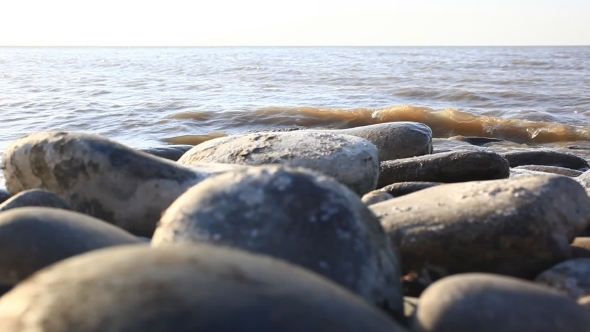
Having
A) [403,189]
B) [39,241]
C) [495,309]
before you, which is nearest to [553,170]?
[403,189]

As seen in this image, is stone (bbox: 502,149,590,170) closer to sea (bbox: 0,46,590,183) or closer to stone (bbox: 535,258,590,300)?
sea (bbox: 0,46,590,183)

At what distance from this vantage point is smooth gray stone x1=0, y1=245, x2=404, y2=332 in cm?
110

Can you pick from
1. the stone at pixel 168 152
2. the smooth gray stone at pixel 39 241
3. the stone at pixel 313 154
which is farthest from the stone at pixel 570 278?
the stone at pixel 168 152

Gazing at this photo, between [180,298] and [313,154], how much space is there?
2749 millimetres

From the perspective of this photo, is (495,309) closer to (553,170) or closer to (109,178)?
(109,178)

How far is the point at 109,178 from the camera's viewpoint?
108 inches

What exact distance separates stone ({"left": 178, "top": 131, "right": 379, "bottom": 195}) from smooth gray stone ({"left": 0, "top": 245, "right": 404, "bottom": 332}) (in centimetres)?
249

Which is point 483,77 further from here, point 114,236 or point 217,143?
point 114,236

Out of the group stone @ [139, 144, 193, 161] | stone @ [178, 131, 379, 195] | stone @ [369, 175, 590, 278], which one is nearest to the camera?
stone @ [369, 175, 590, 278]

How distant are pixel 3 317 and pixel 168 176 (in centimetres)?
160

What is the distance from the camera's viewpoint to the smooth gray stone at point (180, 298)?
43.2 inches

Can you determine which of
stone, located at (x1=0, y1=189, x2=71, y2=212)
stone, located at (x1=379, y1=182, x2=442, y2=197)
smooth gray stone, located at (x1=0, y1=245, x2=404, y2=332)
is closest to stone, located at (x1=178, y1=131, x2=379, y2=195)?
stone, located at (x1=379, y1=182, x2=442, y2=197)

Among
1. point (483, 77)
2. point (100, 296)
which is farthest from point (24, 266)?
point (483, 77)

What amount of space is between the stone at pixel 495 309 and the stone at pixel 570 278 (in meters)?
0.62
